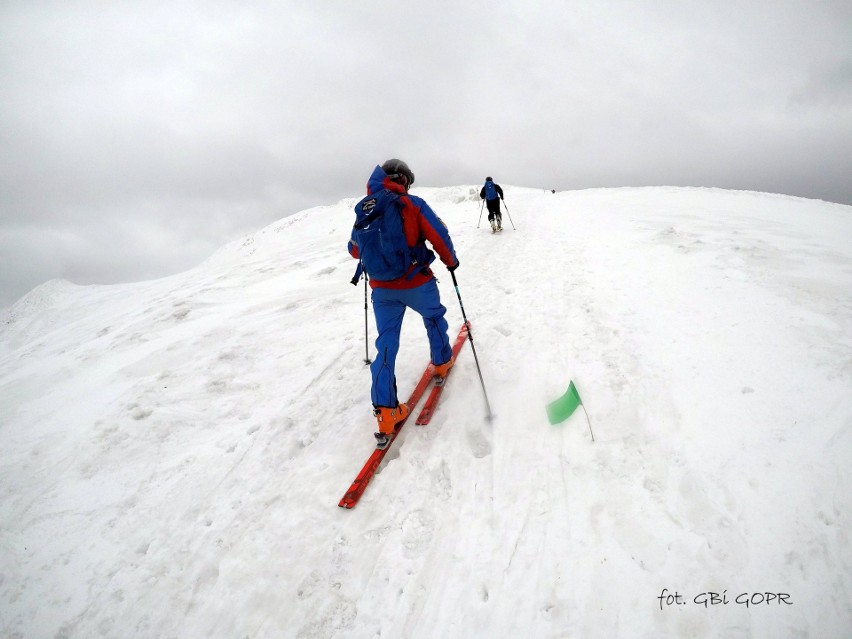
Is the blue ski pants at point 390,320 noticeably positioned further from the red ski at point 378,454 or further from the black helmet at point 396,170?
the black helmet at point 396,170

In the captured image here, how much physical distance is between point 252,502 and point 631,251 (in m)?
8.88

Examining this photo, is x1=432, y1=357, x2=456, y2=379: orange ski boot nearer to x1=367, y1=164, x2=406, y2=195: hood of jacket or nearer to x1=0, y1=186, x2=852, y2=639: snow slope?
x1=0, y1=186, x2=852, y2=639: snow slope

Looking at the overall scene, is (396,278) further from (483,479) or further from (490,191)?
(490,191)

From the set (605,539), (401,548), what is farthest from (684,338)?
(401,548)

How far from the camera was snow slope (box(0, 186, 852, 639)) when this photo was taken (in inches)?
98.0

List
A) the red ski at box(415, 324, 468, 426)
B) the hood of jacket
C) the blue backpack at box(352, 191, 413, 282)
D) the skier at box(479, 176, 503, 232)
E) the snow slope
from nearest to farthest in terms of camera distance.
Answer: the snow slope
the blue backpack at box(352, 191, 413, 282)
the hood of jacket
the red ski at box(415, 324, 468, 426)
the skier at box(479, 176, 503, 232)

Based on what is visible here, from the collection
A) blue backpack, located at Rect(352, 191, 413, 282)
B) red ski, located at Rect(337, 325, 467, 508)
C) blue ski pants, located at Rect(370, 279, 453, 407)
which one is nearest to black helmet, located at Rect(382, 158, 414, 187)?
blue backpack, located at Rect(352, 191, 413, 282)

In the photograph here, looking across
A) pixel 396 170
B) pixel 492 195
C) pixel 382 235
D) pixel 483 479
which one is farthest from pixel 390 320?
pixel 492 195

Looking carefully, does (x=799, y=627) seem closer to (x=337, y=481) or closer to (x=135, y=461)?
(x=337, y=481)

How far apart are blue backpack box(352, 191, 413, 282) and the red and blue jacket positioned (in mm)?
89

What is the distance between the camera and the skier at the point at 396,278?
12.1 feet

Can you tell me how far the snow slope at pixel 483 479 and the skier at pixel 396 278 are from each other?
1.82 feet

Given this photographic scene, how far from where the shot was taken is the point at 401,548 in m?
2.91

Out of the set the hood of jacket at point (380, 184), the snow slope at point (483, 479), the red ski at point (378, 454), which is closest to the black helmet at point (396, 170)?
the hood of jacket at point (380, 184)
